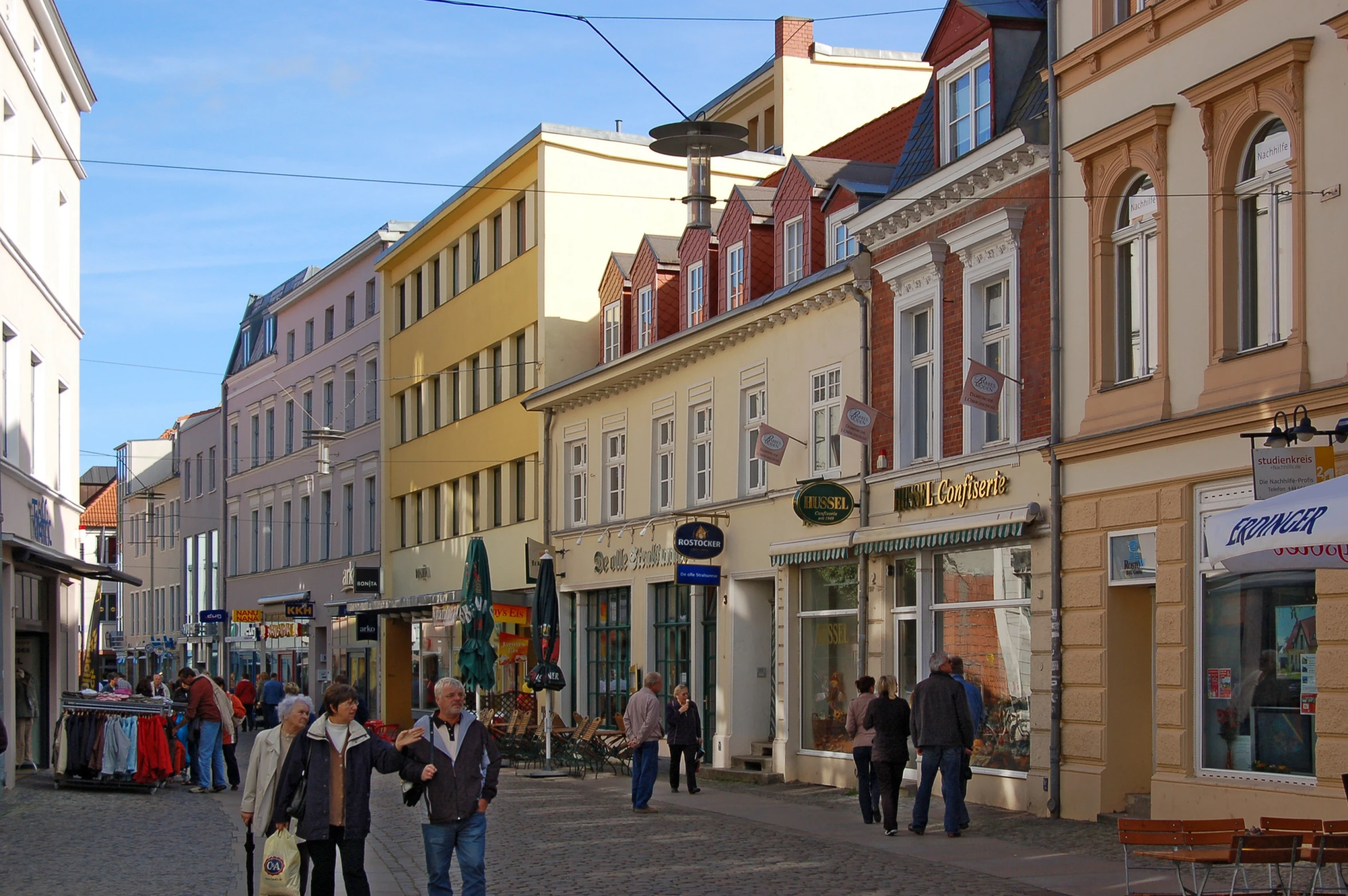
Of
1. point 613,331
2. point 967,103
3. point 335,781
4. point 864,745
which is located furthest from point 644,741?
point 613,331

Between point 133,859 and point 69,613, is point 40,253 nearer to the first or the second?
point 69,613

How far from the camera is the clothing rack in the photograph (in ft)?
76.8

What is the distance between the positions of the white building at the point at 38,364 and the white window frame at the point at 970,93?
13098 mm

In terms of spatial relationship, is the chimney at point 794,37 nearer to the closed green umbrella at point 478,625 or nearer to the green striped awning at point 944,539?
the closed green umbrella at point 478,625

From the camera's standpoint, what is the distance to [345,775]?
1038 centimetres

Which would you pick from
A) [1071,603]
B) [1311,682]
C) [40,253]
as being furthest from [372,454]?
[1311,682]

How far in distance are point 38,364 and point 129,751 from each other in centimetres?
779

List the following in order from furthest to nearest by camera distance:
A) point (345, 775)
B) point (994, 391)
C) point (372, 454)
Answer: point (372, 454)
point (994, 391)
point (345, 775)

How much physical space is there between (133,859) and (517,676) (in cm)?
2096

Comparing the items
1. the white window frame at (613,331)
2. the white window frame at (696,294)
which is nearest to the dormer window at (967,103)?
the white window frame at (696,294)

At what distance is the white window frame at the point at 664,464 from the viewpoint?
30109 millimetres

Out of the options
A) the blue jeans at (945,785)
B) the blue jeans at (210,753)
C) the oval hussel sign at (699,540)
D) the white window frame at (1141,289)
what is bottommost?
the blue jeans at (210,753)

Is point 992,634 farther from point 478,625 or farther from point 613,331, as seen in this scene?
point 613,331

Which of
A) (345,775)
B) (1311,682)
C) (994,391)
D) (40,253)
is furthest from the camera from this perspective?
(40,253)
